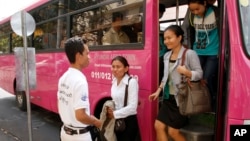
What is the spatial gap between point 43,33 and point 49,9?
26.0 inches

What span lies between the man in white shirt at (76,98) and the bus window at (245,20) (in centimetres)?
151

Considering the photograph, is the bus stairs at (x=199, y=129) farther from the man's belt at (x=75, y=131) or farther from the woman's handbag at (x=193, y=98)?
the man's belt at (x=75, y=131)

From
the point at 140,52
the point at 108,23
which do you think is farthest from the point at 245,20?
the point at 108,23

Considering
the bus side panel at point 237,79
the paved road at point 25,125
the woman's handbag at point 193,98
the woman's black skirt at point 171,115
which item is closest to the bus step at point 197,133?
the woman's black skirt at point 171,115

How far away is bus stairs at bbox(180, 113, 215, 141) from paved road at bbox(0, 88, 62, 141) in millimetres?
3082

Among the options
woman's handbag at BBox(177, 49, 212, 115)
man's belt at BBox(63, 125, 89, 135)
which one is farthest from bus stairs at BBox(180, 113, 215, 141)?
man's belt at BBox(63, 125, 89, 135)

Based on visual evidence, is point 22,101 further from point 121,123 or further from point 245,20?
point 245,20

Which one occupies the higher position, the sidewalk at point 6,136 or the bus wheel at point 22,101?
the bus wheel at point 22,101

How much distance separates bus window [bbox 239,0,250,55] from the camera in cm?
278

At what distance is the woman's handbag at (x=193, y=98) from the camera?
304 cm

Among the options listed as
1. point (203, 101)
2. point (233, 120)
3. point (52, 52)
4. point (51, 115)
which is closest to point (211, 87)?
point (203, 101)

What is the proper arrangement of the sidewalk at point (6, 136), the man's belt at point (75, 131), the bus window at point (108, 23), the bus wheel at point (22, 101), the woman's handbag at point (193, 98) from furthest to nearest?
the bus wheel at point (22, 101), the sidewalk at point (6, 136), the bus window at point (108, 23), the woman's handbag at point (193, 98), the man's belt at point (75, 131)

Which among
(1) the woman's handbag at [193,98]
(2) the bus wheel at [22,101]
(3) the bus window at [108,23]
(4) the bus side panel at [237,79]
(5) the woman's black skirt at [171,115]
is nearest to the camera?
(4) the bus side panel at [237,79]

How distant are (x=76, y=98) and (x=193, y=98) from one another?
1.30 metres
